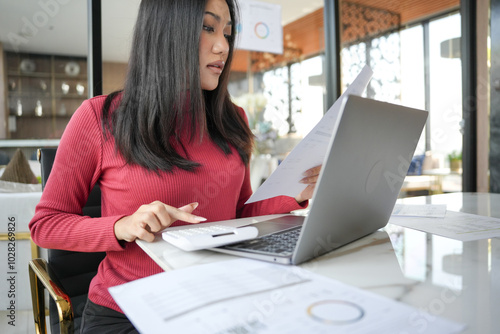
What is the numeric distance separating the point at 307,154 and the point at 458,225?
406 mm

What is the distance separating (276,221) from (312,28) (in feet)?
14.4

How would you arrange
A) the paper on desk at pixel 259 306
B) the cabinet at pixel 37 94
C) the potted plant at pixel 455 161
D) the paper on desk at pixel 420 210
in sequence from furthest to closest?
the cabinet at pixel 37 94 → the potted plant at pixel 455 161 → the paper on desk at pixel 420 210 → the paper on desk at pixel 259 306

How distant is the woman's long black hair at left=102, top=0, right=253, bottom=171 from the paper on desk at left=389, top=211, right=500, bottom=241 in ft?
1.71

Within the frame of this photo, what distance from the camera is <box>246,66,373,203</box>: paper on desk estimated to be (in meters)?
0.62

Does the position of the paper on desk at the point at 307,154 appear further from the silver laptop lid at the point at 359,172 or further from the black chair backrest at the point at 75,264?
the black chair backrest at the point at 75,264

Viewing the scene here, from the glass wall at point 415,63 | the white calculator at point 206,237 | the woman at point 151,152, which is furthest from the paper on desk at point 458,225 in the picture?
the glass wall at point 415,63

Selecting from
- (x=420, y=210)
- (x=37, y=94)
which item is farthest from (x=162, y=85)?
(x=37, y=94)

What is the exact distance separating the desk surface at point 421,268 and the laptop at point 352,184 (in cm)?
3

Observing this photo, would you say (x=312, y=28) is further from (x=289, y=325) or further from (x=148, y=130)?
(x=289, y=325)

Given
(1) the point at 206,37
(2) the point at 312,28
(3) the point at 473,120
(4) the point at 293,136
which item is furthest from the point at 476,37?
(1) the point at 206,37

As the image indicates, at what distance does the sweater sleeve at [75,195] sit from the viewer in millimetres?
802

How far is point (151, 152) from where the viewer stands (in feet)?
3.20

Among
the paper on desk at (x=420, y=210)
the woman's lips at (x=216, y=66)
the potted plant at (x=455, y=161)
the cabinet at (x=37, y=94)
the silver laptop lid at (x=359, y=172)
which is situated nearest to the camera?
the silver laptop lid at (x=359, y=172)

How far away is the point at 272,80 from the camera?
5625 mm
